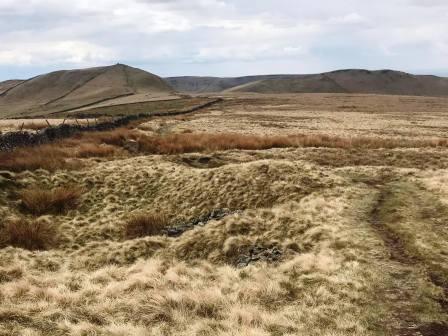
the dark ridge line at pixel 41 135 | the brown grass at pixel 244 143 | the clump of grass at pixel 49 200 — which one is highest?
the dark ridge line at pixel 41 135

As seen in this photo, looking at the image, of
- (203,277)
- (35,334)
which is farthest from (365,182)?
(35,334)

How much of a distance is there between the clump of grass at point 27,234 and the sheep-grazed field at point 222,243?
0.24 feet

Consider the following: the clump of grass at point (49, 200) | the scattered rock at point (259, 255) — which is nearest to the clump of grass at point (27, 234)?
the clump of grass at point (49, 200)

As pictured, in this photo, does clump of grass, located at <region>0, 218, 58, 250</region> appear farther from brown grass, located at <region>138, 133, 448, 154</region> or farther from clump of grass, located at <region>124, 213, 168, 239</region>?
brown grass, located at <region>138, 133, 448, 154</region>

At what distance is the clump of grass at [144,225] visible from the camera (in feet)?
70.1

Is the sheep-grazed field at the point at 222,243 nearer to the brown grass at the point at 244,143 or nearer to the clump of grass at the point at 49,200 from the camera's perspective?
the clump of grass at the point at 49,200

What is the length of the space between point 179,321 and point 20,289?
5.13 meters

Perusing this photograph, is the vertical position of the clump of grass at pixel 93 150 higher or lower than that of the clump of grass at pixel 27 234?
higher

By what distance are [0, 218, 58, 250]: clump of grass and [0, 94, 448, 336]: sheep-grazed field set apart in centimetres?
7

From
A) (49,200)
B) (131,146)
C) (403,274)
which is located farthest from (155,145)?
(403,274)

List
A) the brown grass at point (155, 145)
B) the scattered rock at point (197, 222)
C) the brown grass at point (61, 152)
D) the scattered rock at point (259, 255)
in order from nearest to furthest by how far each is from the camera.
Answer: the scattered rock at point (259, 255), the scattered rock at point (197, 222), the brown grass at point (61, 152), the brown grass at point (155, 145)

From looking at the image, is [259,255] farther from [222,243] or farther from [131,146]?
[131,146]

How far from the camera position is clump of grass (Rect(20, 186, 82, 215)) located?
76.8 feet

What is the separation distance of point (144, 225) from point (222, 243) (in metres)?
4.69
